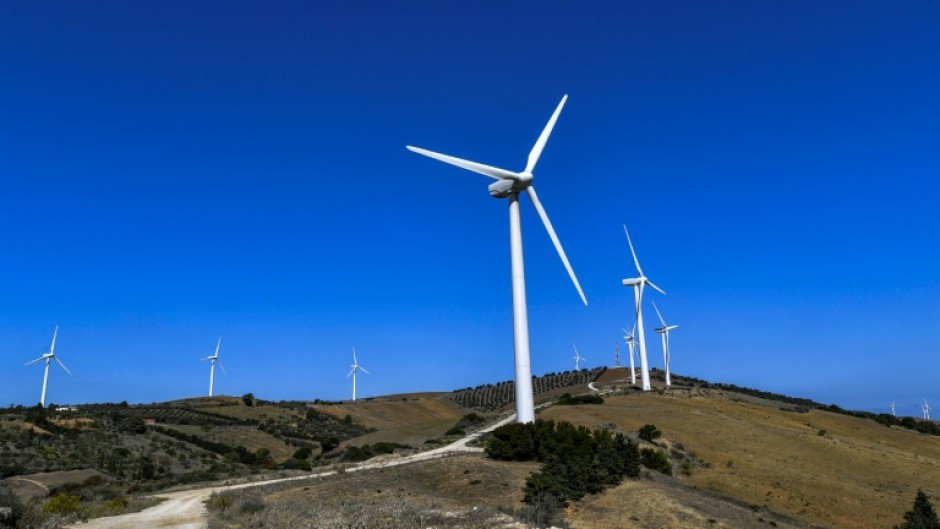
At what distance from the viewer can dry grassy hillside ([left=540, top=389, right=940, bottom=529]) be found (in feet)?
129

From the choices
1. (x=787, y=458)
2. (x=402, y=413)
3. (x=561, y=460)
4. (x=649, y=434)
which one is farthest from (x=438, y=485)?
(x=402, y=413)

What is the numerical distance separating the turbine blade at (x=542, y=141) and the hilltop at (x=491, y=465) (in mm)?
20275

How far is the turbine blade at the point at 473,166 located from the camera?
45.0 meters

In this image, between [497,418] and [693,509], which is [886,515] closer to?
[693,509]

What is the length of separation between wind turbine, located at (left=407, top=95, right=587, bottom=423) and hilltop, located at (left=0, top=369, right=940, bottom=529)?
16.8 feet

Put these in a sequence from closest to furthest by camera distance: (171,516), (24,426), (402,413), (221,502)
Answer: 1. (171,516)
2. (221,502)
3. (24,426)
4. (402,413)

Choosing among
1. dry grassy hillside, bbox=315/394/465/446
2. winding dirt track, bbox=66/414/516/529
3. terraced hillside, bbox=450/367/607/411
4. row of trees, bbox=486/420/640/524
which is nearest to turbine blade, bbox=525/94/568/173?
row of trees, bbox=486/420/640/524

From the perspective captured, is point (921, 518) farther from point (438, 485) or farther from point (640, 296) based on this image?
point (640, 296)

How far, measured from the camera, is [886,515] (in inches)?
1554

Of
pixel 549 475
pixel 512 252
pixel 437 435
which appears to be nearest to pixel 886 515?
pixel 549 475

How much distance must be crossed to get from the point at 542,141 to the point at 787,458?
32713 mm

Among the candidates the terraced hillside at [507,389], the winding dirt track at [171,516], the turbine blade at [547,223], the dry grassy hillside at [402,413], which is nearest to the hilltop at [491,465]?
the winding dirt track at [171,516]

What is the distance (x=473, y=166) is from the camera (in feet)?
151

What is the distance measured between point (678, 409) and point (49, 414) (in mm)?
69973
